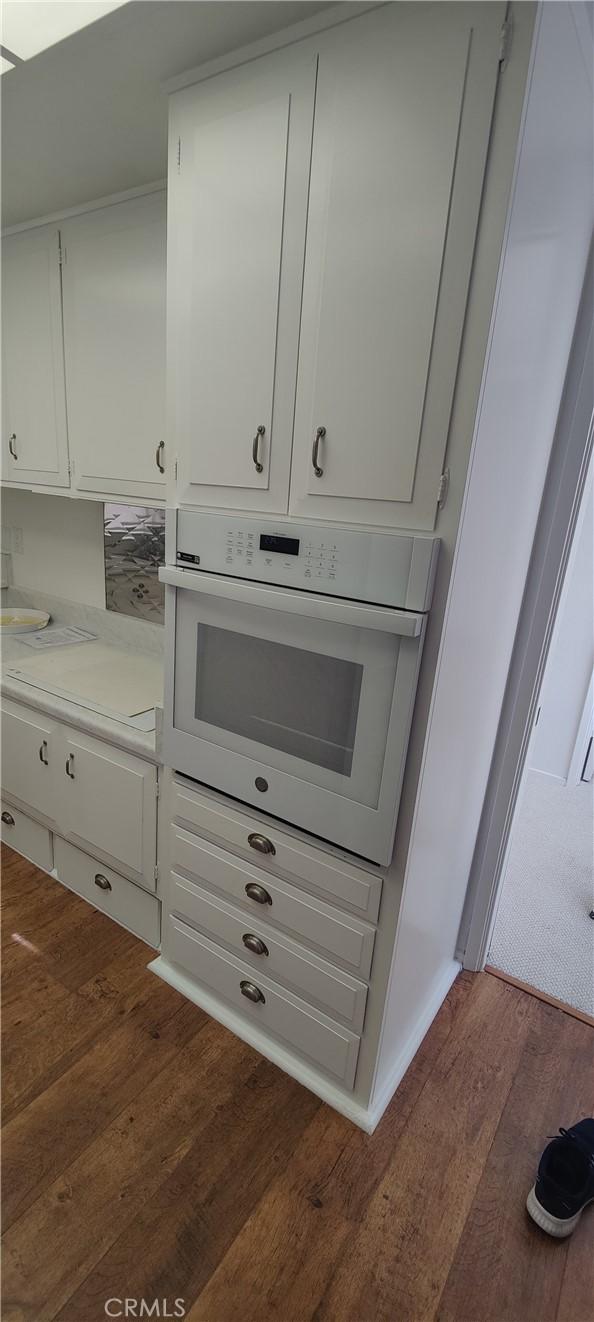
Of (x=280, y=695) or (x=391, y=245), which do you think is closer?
(x=391, y=245)

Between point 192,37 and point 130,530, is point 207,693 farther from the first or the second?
point 192,37

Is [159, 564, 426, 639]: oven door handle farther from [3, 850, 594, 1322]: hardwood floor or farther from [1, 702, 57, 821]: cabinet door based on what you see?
[3, 850, 594, 1322]: hardwood floor

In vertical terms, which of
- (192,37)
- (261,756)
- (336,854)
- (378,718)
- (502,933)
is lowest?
(502,933)

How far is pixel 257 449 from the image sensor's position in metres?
1.16

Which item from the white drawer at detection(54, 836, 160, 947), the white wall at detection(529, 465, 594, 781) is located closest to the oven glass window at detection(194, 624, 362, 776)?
the white drawer at detection(54, 836, 160, 947)

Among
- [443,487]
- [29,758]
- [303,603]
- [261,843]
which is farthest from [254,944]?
[443,487]

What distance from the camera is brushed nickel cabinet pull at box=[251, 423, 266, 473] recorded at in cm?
116

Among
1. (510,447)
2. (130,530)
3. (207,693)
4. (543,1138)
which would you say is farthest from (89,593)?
(543,1138)

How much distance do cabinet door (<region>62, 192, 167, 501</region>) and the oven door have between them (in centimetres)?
61

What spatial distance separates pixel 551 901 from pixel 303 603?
5.99 ft

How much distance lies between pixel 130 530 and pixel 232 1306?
6.90 feet

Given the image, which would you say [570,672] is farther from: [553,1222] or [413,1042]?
[553,1222]

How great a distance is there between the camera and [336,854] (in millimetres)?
1230

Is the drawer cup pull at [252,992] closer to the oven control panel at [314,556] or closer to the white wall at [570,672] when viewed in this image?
the oven control panel at [314,556]
